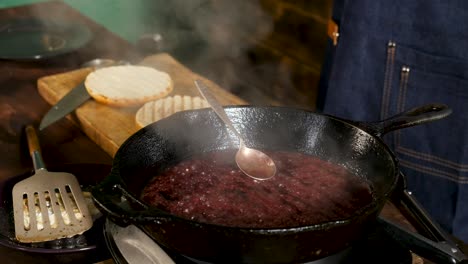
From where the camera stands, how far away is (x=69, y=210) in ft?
4.71

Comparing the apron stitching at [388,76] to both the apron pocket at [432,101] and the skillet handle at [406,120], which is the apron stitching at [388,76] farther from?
the skillet handle at [406,120]

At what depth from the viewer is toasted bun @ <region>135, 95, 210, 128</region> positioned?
6.48 feet

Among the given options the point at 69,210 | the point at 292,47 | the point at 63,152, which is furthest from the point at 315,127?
the point at 292,47

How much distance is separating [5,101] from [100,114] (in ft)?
1.39

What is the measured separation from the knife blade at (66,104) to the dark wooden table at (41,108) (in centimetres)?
4

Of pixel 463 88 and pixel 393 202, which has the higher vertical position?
pixel 463 88

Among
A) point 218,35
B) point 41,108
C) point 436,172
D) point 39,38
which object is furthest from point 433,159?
point 218,35

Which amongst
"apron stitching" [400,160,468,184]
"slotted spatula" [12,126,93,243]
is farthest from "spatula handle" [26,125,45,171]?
"apron stitching" [400,160,468,184]

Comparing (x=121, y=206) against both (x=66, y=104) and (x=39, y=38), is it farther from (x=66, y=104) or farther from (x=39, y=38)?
(x=39, y=38)

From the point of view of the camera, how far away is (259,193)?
1267 millimetres

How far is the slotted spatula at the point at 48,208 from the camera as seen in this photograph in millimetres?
1364

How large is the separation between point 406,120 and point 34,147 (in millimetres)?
1108

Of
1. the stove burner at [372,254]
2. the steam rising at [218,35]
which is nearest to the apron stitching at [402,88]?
the stove burner at [372,254]

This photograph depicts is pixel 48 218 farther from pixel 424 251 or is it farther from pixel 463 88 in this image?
pixel 463 88
